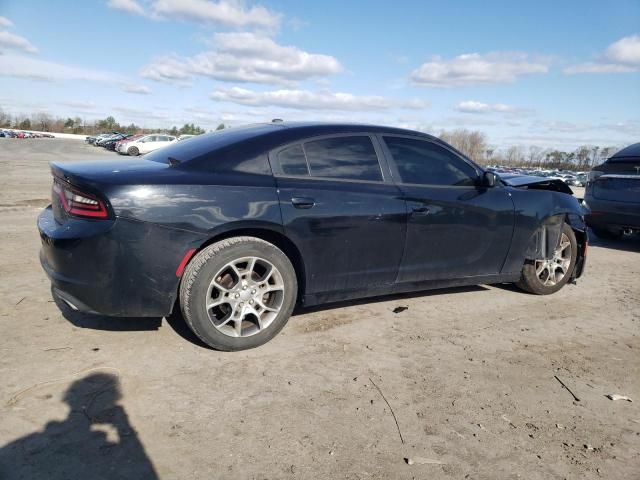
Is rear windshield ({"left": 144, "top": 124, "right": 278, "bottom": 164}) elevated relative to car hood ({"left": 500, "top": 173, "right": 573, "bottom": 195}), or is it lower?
elevated

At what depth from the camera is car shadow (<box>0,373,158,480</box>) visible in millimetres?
1951

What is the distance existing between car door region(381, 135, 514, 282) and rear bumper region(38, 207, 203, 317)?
172 centimetres

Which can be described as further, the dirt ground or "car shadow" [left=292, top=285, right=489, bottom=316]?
"car shadow" [left=292, top=285, right=489, bottom=316]

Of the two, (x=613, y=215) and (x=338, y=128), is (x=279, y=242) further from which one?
(x=613, y=215)

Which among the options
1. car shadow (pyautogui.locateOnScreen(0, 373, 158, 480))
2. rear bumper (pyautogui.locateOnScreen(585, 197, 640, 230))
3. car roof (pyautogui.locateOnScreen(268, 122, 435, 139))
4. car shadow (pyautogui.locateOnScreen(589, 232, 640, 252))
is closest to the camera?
car shadow (pyautogui.locateOnScreen(0, 373, 158, 480))

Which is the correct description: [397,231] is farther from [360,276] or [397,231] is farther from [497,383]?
[497,383]

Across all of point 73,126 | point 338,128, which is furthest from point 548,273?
point 73,126

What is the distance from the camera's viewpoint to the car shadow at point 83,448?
195cm

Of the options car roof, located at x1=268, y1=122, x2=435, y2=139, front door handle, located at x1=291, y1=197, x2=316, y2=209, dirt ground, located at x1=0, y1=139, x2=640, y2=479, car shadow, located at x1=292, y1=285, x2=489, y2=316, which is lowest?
dirt ground, located at x1=0, y1=139, x2=640, y2=479

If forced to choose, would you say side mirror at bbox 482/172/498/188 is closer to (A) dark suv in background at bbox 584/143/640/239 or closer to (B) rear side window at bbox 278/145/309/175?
(B) rear side window at bbox 278/145/309/175

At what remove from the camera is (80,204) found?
2.86 m

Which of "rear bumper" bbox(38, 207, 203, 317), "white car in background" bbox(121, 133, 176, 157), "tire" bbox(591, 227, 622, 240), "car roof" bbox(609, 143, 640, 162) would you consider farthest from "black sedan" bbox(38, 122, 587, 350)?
"white car in background" bbox(121, 133, 176, 157)

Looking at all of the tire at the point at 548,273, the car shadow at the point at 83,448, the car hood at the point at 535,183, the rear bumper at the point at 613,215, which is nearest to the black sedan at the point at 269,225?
the car hood at the point at 535,183

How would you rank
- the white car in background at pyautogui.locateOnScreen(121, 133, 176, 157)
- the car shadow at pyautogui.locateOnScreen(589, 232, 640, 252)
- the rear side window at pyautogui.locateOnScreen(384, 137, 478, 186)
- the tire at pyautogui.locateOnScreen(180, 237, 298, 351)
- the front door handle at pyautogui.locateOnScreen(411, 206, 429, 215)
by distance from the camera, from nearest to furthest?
the tire at pyautogui.locateOnScreen(180, 237, 298, 351) → the front door handle at pyautogui.locateOnScreen(411, 206, 429, 215) → the rear side window at pyautogui.locateOnScreen(384, 137, 478, 186) → the car shadow at pyautogui.locateOnScreen(589, 232, 640, 252) → the white car in background at pyautogui.locateOnScreen(121, 133, 176, 157)
